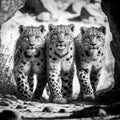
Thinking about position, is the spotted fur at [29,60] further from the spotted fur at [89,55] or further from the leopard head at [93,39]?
the leopard head at [93,39]

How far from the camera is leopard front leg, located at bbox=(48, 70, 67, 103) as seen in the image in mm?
12586

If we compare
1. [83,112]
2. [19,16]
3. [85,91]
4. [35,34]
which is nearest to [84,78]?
[85,91]

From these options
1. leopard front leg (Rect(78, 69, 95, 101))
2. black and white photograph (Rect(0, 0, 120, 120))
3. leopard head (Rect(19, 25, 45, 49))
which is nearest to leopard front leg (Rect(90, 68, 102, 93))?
black and white photograph (Rect(0, 0, 120, 120))

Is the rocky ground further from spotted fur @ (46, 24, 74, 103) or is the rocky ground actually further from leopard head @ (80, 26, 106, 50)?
leopard head @ (80, 26, 106, 50)

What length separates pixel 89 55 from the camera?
525 inches

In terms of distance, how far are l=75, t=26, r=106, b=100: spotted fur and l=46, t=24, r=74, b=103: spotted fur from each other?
0.29m

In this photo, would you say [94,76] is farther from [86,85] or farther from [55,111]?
[55,111]

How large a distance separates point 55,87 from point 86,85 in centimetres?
76

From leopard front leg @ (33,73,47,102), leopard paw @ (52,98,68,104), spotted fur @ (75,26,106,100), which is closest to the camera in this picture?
leopard paw @ (52,98,68,104)

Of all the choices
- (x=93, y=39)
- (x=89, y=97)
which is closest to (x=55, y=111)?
(x=89, y=97)

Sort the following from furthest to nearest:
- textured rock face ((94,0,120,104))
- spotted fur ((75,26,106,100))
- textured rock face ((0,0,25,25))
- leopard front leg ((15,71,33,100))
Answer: textured rock face ((0,0,25,25)), spotted fur ((75,26,106,100)), leopard front leg ((15,71,33,100)), textured rock face ((94,0,120,104))

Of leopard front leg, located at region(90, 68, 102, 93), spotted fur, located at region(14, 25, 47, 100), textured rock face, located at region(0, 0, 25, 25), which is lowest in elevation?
leopard front leg, located at region(90, 68, 102, 93)

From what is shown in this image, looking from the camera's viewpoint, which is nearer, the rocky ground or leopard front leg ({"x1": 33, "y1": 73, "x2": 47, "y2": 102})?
the rocky ground

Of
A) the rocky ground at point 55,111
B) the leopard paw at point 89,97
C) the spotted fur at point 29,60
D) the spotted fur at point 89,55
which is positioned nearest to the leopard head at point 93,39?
the spotted fur at point 89,55
